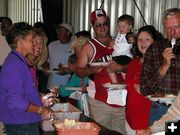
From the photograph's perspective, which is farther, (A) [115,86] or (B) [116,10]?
(B) [116,10]

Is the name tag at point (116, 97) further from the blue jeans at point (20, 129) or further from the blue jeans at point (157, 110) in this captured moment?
the blue jeans at point (20, 129)

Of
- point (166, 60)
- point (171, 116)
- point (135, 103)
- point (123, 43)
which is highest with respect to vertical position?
point (123, 43)

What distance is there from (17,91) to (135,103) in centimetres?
114

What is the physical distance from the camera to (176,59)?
3.28m

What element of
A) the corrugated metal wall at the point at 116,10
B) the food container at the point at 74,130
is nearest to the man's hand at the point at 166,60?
the food container at the point at 74,130

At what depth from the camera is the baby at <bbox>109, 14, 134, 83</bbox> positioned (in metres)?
4.10

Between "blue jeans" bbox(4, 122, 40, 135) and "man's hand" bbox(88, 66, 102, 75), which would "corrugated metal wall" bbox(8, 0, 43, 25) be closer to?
"man's hand" bbox(88, 66, 102, 75)

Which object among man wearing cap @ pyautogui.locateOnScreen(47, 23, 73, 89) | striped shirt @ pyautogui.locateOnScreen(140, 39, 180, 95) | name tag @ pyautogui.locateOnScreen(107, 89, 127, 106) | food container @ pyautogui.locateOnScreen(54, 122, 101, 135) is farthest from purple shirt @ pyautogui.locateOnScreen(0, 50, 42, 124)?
man wearing cap @ pyautogui.locateOnScreen(47, 23, 73, 89)

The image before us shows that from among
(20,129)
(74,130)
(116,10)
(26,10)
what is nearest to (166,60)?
(74,130)

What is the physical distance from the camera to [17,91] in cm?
300

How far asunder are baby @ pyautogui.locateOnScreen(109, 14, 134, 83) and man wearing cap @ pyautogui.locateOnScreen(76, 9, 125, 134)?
11cm

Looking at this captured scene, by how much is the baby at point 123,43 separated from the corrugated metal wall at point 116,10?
29.1 inches

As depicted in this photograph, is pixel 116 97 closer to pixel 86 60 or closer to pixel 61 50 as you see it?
pixel 86 60

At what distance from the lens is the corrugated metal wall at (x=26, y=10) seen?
33.6 ft
